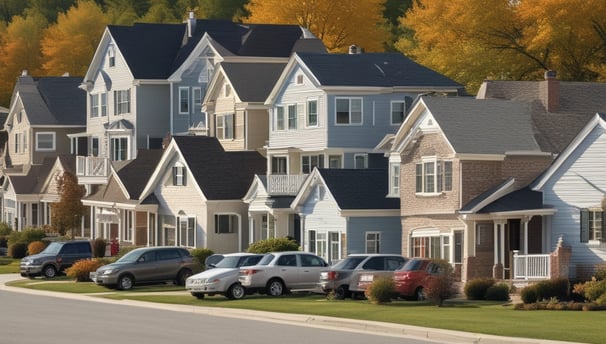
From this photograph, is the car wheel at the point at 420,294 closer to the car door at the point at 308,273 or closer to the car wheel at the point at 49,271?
the car door at the point at 308,273

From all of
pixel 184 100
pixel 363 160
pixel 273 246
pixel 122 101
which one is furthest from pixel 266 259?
pixel 122 101

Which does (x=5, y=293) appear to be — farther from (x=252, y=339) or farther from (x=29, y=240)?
(x=29, y=240)

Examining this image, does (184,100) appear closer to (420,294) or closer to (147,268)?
(147,268)

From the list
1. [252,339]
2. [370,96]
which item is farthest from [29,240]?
[252,339]

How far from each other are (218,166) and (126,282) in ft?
58.8

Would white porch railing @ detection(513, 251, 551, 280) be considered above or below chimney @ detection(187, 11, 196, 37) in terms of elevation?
below

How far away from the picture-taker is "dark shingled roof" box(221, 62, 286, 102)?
8206 centimetres

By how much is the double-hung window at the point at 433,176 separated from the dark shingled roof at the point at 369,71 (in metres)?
11.3

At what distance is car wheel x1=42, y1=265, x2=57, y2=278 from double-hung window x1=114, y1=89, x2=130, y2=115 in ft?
83.3

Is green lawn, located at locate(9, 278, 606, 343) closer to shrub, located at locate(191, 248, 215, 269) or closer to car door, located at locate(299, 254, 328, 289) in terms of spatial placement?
car door, located at locate(299, 254, 328, 289)

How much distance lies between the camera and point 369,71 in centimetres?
7556

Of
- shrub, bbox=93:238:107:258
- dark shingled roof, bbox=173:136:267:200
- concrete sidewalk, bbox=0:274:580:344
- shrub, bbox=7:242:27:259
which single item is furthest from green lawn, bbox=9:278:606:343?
shrub, bbox=7:242:27:259

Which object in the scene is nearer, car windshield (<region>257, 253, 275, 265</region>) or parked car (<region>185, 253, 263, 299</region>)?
parked car (<region>185, 253, 263, 299</region>)

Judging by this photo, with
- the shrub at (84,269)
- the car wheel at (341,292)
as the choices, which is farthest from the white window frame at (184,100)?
the car wheel at (341,292)
